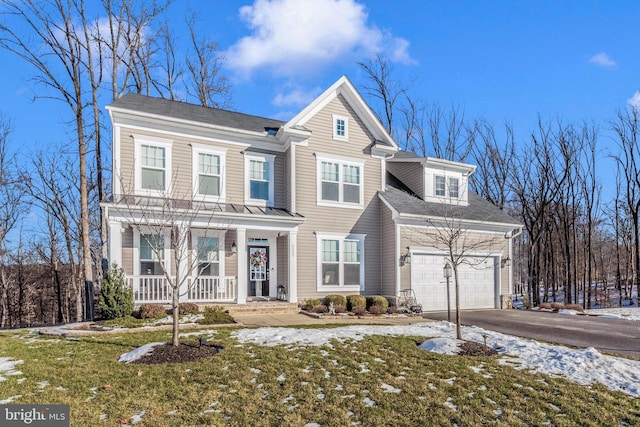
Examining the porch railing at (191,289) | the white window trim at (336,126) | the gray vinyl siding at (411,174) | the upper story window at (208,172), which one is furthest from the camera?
the gray vinyl siding at (411,174)

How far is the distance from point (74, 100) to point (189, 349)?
13764 mm

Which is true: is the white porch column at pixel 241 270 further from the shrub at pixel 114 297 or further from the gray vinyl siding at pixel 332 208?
the shrub at pixel 114 297

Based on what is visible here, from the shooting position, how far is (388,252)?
16141 millimetres

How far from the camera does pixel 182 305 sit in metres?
12.1

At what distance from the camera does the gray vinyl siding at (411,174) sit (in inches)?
718

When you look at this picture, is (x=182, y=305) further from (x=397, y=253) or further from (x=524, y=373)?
(x=524, y=373)

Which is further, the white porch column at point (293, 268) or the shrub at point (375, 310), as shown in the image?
the white porch column at point (293, 268)

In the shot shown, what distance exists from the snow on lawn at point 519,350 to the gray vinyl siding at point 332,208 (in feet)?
16.6

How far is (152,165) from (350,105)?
803 cm

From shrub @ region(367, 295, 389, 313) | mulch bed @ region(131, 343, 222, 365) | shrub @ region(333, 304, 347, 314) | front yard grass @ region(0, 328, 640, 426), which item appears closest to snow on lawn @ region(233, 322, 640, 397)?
front yard grass @ region(0, 328, 640, 426)

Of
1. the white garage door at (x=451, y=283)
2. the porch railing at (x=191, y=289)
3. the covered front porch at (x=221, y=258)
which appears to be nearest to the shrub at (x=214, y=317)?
the porch railing at (x=191, y=289)

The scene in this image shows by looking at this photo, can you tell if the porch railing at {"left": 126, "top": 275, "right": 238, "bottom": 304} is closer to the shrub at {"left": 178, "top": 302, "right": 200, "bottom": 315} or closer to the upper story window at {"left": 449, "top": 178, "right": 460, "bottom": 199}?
the shrub at {"left": 178, "top": 302, "right": 200, "bottom": 315}

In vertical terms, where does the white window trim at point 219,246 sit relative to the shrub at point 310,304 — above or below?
above

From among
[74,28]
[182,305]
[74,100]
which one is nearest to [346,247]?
[182,305]
